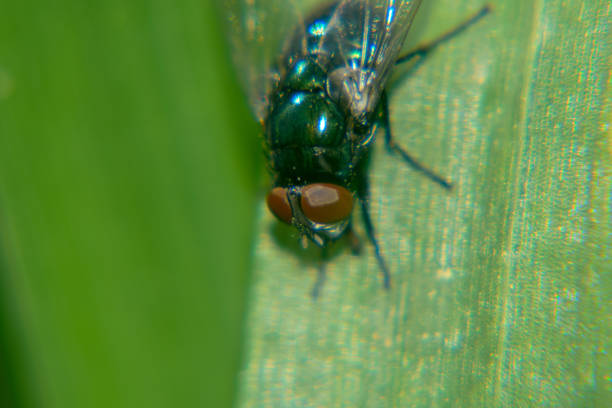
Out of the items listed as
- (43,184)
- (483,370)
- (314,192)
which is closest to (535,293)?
(483,370)

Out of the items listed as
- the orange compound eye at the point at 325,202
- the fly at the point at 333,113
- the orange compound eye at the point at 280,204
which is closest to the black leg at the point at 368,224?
the fly at the point at 333,113

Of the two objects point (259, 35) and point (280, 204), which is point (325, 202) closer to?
point (280, 204)

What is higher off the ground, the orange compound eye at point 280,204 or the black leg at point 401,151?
the black leg at point 401,151

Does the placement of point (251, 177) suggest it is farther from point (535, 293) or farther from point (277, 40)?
point (535, 293)

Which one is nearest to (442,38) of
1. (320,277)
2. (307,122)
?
(307,122)

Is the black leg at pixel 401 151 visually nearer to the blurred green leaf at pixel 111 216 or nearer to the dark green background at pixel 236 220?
the dark green background at pixel 236 220
